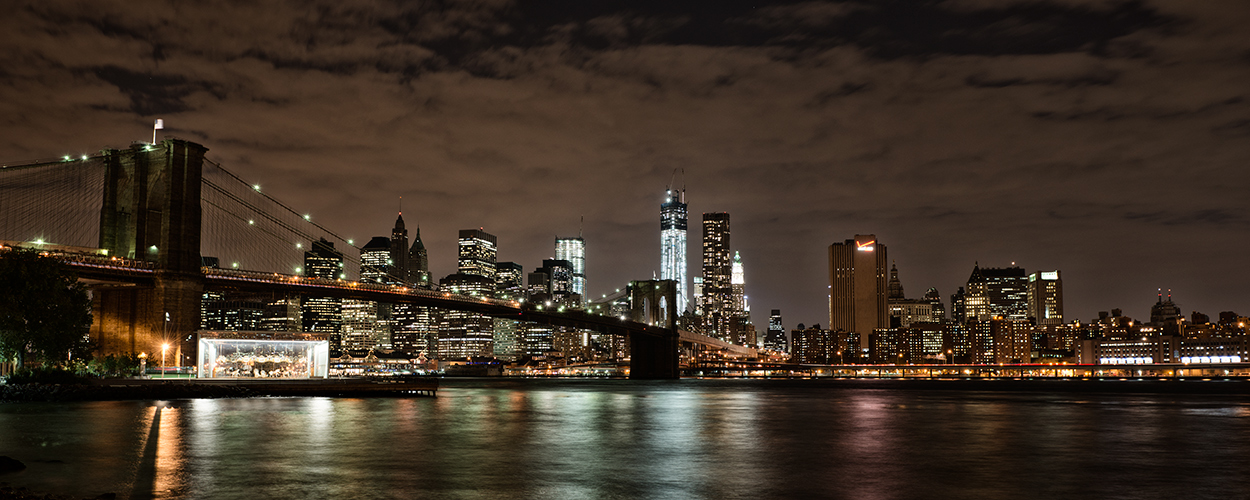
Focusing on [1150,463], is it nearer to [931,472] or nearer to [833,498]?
[931,472]

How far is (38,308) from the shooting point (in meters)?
55.2

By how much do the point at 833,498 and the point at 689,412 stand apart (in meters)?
30.7

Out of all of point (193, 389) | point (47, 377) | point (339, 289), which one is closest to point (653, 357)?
point (339, 289)

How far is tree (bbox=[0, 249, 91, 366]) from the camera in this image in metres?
52.8

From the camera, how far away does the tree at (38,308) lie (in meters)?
52.8

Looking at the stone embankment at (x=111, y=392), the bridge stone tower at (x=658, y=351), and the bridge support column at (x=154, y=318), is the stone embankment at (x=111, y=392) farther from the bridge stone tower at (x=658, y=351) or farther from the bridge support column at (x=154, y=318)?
the bridge stone tower at (x=658, y=351)

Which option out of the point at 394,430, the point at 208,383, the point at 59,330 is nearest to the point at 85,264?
the point at 59,330

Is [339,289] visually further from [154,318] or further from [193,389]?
[193,389]

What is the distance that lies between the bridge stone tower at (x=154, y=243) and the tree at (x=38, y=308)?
7.84 meters

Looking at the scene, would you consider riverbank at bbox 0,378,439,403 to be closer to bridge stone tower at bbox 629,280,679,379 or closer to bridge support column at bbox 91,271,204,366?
bridge support column at bbox 91,271,204,366

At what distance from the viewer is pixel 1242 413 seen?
52281 mm

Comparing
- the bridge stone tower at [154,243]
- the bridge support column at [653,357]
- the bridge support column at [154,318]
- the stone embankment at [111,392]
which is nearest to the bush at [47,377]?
the stone embankment at [111,392]

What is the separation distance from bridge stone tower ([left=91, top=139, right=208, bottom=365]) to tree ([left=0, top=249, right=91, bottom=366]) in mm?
7837

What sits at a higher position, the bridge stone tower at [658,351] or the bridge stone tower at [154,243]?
the bridge stone tower at [154,243]
